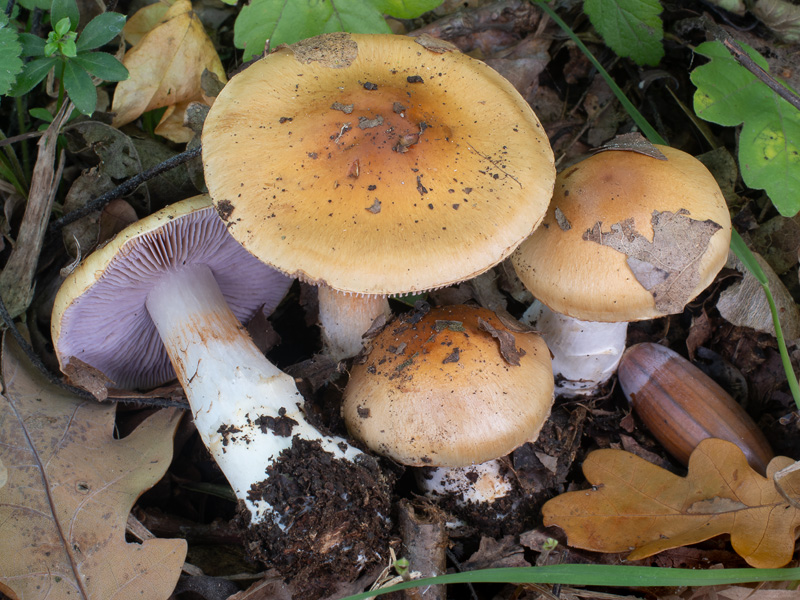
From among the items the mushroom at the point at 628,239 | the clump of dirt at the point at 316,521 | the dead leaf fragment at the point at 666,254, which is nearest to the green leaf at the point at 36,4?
the clump of dirt at the point at 316,521

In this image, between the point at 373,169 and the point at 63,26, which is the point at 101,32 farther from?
the point at 373,169

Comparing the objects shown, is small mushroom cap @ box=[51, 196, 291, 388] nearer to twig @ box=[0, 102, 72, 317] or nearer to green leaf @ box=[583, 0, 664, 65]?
twig @ box=[0, 102, 72, 317]

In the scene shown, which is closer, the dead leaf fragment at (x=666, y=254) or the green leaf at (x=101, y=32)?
the dead leaf fragment at (x=666, y=254)

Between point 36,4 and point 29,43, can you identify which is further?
point 36,4

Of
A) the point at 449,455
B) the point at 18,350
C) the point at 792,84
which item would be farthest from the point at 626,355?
the point at 18,350

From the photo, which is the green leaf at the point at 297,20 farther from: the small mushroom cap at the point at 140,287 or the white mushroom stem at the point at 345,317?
the white mushroom stem at the point at 345,317

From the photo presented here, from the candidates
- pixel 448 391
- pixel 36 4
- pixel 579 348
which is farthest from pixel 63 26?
pixel 579 348

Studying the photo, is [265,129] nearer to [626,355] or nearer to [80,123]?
[80,123]
